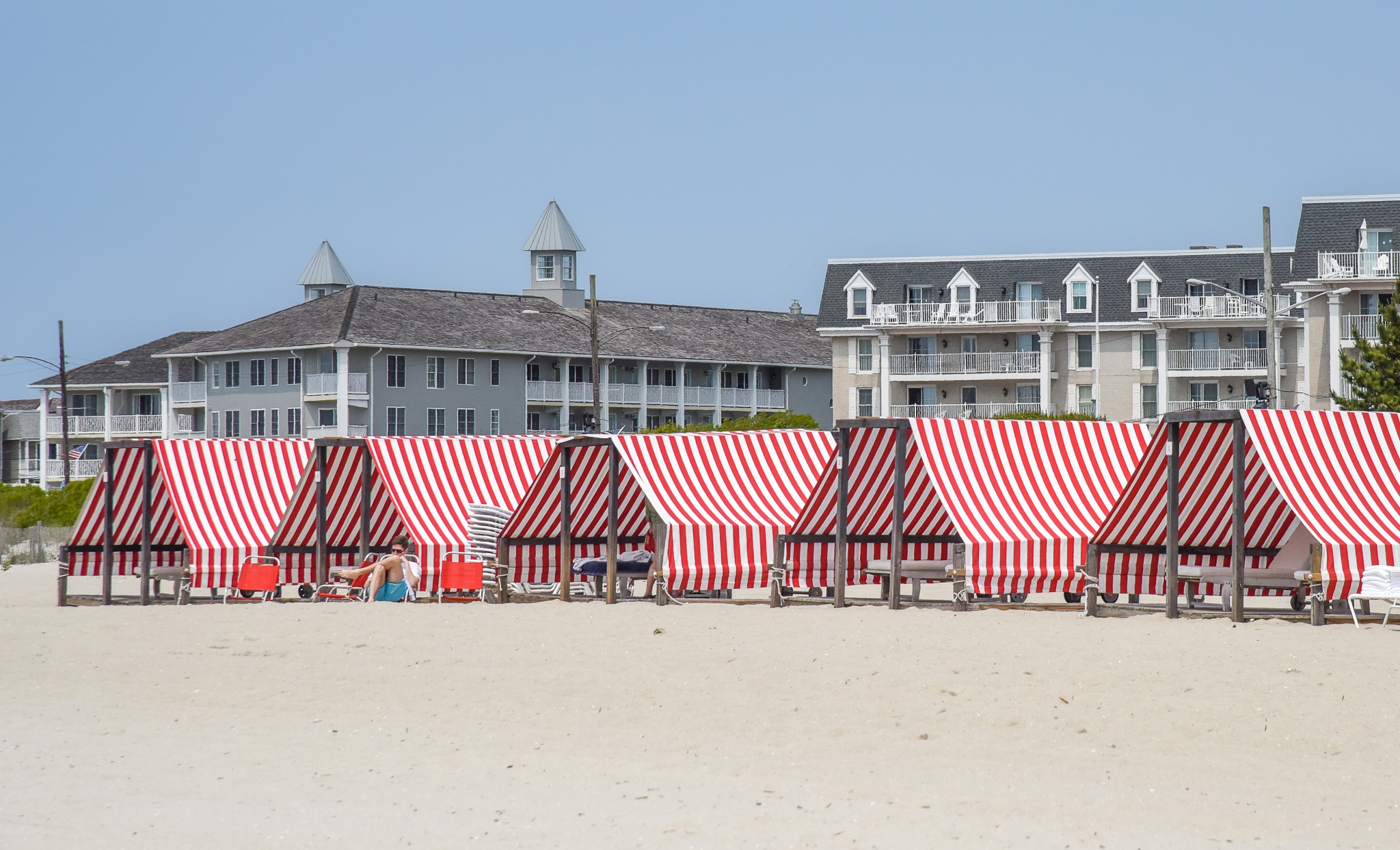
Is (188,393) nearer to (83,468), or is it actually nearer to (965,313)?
(83,468)

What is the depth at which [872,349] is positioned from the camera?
2704 inches

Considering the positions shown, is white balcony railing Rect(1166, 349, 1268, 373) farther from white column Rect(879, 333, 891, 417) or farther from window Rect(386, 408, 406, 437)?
window Rect(386, 408, 406, 437)

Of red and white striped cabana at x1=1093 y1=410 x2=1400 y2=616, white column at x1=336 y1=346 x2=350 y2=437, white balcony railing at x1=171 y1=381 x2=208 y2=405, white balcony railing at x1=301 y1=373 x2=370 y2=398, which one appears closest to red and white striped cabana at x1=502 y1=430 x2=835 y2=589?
red and white striped cabana at x1=1093 y1=410 x2=1400 y2=616

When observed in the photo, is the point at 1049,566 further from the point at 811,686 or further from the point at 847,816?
the point at 847,816

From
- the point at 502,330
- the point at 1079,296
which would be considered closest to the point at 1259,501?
the point at 1079,296

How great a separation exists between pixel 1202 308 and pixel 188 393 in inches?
1613

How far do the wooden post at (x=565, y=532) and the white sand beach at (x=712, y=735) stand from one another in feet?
11.2

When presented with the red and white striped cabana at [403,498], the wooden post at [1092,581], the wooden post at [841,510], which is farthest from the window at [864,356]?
the wooden post at [1092,581]

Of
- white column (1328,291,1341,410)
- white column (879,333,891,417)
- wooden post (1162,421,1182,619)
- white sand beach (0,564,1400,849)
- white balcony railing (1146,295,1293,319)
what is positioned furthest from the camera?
white column (879,333,891,417)

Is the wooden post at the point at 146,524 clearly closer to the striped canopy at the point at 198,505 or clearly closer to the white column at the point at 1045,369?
the striped canopy at the point at 198,505

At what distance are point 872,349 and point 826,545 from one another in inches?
1907

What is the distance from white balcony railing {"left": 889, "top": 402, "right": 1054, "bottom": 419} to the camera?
66.0 m

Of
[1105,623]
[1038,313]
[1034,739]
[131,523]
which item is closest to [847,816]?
[1034,739]

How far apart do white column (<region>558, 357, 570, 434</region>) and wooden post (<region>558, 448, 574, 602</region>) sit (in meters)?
48.2
